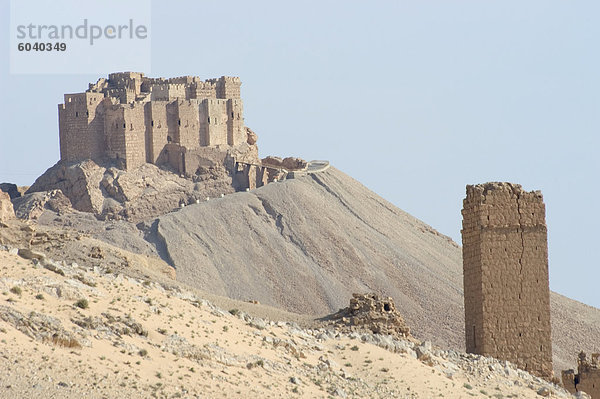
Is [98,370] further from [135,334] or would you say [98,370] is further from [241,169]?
[241,169]

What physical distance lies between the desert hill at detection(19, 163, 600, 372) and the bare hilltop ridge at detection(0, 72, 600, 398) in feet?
0.41

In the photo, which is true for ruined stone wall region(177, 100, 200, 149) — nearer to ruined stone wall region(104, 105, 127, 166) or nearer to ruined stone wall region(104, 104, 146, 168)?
ruined stone wall region(104, 104, 146, 168)

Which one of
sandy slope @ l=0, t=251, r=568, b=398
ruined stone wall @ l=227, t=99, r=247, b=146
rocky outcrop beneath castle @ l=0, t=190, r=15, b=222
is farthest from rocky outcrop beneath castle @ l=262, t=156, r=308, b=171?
sandy slope @ l=0, t=251, r=568, b=398

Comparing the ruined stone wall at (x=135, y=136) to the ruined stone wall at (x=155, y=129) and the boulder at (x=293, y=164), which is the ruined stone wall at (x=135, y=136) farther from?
the boulder at (x=293, y=164)

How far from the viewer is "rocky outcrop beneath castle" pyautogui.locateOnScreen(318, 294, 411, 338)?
96.8ft

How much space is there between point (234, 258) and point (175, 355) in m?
46.7

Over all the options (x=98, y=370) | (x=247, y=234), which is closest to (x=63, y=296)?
(x=98, y=370)

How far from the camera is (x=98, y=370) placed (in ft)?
73.2

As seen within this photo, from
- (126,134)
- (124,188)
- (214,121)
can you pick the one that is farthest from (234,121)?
(124,188)

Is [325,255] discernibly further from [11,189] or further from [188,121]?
[11,189]

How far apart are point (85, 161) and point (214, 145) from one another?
7.16 meters

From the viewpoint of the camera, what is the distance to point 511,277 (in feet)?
100

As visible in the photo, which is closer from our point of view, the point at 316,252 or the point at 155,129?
the point at 316,252

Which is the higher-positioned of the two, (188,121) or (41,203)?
(188,121)
